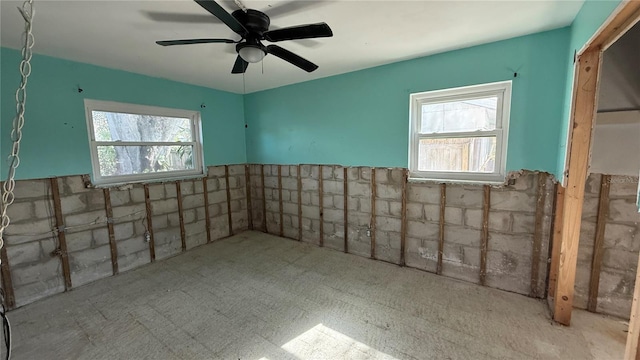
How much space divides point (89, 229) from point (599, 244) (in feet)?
16.5

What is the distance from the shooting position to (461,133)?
2.78 meters

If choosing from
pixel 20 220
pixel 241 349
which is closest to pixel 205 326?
pixel 241 349

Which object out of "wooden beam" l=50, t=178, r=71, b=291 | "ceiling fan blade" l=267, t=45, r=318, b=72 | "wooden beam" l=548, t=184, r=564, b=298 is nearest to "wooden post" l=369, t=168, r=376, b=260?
"ceiling fan blade" l=267, t=45, r=318, b=72

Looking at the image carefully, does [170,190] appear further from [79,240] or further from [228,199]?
[79,240]

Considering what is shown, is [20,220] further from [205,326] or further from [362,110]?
[362,110]

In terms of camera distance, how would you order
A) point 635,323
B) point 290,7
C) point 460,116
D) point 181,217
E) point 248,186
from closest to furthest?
1. point 635,323
2. point 290,7
3. point 460,116
4. point 181,217
5. point 248,186

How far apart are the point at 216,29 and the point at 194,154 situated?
2.30m

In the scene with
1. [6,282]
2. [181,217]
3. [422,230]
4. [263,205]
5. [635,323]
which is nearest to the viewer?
[635,323]

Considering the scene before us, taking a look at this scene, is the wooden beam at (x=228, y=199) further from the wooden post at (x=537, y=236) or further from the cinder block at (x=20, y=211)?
the wooden post at (x=537, y=236)

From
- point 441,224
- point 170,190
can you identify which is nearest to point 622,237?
point 441,224

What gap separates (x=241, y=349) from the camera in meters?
1.97

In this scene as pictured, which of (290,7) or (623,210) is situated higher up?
(290,7)

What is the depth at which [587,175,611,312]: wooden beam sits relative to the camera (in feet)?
7.11

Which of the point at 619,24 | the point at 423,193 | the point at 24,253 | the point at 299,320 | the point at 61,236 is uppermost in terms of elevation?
the point at 619,24
